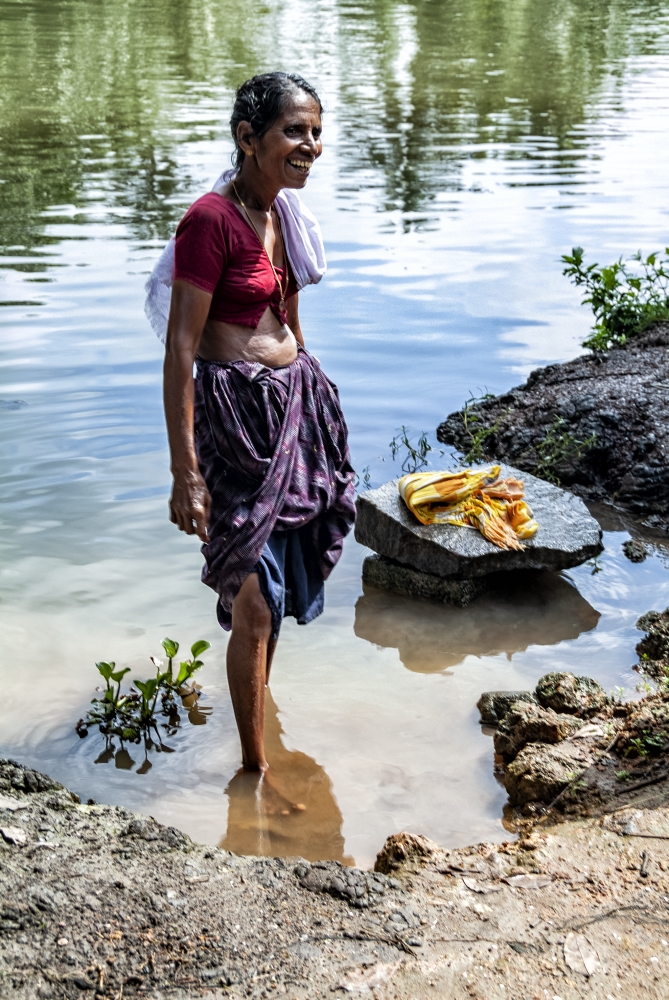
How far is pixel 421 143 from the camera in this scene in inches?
538

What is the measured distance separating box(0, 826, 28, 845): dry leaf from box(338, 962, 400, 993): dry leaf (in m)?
0.92

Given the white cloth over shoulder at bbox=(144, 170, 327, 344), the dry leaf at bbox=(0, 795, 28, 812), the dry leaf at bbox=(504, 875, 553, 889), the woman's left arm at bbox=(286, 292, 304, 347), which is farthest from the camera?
the woman's left arm at bbox=(286, 292, 304, 347)

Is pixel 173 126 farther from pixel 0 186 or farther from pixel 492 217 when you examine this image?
pixel 492 217

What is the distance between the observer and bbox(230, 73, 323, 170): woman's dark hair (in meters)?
2.97

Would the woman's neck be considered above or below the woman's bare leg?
above

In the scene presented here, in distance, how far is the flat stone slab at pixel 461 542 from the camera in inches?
180

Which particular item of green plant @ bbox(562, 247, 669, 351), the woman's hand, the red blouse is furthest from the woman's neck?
green plant @ bbox(562, 247, 669, 351)

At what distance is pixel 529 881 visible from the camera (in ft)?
8.23

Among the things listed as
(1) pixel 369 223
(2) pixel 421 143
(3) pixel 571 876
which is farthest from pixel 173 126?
(3) pixel 571 876

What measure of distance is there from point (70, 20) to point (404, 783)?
2275 cm

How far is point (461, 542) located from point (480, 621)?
364 mm

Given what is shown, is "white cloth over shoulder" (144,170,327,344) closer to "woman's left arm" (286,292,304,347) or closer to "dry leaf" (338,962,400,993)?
"woman's left arm" (286,292,304,347)

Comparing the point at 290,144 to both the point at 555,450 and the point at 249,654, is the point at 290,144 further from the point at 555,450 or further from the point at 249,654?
the point at 555,450

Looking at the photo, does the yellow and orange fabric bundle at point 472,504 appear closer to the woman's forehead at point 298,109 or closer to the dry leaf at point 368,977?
the woman's forehead at point 298,109
